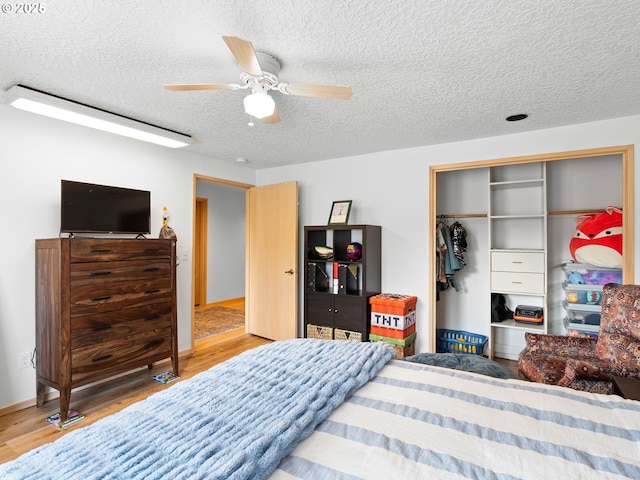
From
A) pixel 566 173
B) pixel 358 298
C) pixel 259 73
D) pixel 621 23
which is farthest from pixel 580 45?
pixel 358 298

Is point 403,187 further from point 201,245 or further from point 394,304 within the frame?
point 201,245

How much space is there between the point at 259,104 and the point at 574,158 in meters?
2.95

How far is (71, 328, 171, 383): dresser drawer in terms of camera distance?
246cm

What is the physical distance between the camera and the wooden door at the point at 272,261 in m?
4.18

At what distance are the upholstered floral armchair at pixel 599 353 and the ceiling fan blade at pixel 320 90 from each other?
2051 millimetres

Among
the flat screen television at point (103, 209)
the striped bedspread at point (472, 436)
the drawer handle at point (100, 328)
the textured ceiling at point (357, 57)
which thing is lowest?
the drawer handle at point (100, 328)

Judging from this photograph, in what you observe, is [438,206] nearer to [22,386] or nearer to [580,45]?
[580,45]

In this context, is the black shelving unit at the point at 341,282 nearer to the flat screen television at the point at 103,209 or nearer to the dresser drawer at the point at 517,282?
the dresser drawer at the point at 517,282

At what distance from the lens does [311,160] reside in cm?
424

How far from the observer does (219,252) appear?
21.6ft

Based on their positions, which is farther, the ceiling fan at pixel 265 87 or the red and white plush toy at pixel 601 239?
the red and white plush toy at pixel 601 239

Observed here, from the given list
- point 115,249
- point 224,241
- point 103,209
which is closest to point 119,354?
point 115,249

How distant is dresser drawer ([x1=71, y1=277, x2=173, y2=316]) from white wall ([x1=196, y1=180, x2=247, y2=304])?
3.40m

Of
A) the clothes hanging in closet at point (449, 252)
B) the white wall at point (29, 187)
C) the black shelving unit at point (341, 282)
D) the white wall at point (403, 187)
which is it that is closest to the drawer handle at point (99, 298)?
the white wall at point (29, 187)
